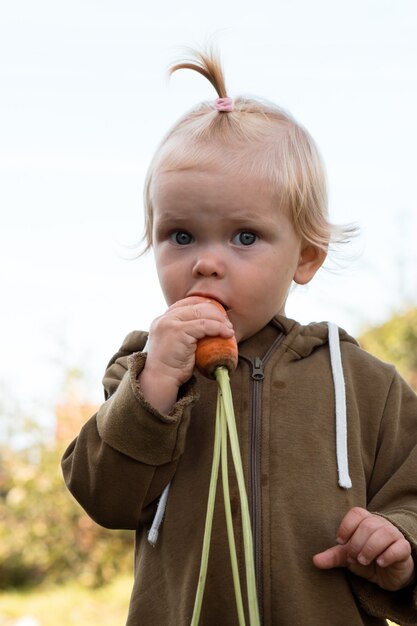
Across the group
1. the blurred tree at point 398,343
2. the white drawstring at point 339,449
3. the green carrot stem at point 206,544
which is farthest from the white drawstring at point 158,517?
the blurred tree at point 398,343

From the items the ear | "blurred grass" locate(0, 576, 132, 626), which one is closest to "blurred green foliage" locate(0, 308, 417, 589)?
"blurred grass" locate(0, 576, 132, 626)

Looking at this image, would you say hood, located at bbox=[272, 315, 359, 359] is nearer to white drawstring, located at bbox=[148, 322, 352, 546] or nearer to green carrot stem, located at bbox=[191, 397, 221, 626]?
white drawstring, located at bbox=[148, 322, 352, 546]

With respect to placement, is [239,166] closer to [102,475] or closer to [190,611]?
[102,475]

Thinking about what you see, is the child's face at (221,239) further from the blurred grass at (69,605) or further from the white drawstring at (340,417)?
the blurred grass at (69,605)

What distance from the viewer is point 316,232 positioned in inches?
87.3

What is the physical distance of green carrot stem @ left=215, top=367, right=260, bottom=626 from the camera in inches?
64.9

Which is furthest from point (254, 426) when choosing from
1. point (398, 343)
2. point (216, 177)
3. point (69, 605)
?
point (69, 605)

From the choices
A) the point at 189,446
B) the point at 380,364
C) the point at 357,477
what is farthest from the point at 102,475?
the point at 380,364

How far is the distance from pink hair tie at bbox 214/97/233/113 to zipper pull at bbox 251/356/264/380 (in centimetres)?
56

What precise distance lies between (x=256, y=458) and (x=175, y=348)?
31cm

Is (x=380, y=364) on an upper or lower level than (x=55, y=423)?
upper

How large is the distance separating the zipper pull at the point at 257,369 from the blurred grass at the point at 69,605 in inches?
173

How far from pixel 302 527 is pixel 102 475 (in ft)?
1.40

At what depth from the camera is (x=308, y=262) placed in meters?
2.27
